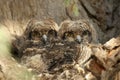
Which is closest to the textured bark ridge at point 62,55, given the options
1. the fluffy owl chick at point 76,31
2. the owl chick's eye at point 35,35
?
the owl chick's eye at point 35,35

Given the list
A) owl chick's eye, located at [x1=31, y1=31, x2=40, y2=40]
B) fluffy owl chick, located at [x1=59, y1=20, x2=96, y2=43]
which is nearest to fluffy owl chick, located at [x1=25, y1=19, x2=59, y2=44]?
owl chick's eye, located at [x1=31, y1=31, x2=40, y2=40]

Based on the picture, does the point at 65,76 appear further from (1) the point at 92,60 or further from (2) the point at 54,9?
(2) the point at 54,9

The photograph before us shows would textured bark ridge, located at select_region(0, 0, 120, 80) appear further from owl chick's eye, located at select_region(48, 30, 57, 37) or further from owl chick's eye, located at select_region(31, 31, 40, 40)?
owl chick's eye, located at select_region(48, 30, 57, 37)

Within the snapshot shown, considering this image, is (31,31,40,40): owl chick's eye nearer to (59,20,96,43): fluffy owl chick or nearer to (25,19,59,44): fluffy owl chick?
(25,19,59,44): fluffy owl chick

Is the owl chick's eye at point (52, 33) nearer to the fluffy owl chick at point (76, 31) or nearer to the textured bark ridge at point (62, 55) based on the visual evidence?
the fluffy owl chick at point (76, 31)

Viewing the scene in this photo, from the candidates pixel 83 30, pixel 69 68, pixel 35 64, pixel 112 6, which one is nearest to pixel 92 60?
pixel 69 68

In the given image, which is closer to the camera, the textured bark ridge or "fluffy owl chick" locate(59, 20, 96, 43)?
the textured bark ridge

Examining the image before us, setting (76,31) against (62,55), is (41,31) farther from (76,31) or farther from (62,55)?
(62,55)
